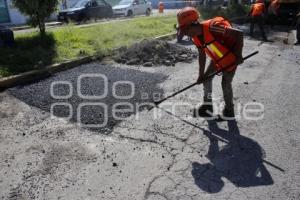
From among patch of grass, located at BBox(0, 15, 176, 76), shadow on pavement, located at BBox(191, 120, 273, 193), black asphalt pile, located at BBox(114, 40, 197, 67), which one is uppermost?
patch of grass, located at BBox(0, 15, 176, 76)

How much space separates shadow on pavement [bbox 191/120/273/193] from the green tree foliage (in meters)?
7.24

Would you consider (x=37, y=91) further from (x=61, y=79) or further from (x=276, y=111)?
(x=276, y=111)

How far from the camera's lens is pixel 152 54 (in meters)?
8.25

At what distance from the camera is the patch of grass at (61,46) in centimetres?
730

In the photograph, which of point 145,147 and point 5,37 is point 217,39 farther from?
point 5,37

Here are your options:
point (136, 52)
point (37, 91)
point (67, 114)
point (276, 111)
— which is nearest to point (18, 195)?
point (67, 114)

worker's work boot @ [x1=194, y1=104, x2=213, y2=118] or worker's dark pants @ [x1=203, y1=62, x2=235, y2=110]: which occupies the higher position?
worker's dark pants @ [x1=203, y1=62, x2=235, y2=110]

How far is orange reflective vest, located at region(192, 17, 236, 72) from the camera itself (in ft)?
13.2

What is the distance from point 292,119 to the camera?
15.6 feet

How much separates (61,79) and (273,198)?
478 centimetres

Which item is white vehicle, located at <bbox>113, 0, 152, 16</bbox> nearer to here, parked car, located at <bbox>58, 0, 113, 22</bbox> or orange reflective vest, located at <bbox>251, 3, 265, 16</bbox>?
parked car, located at <bbox>58, 0, 113, 22</bbox>

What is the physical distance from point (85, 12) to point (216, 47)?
1577 centimetres

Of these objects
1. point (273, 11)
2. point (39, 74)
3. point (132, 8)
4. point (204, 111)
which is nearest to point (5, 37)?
point (39, 74)

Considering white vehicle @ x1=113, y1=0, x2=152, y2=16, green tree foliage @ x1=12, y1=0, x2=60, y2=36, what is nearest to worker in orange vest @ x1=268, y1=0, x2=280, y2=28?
green tree foliage @ x1=12, y1=0, x2=60, y2=36
